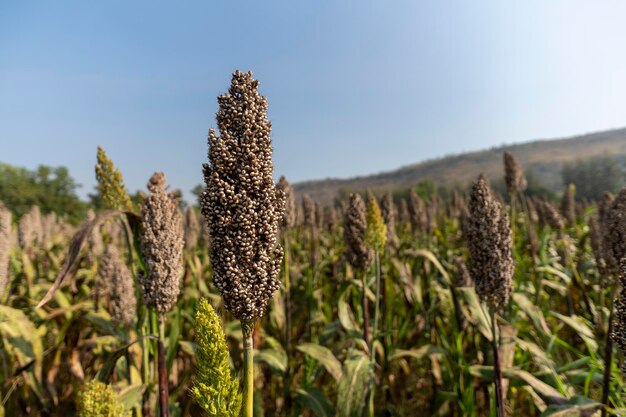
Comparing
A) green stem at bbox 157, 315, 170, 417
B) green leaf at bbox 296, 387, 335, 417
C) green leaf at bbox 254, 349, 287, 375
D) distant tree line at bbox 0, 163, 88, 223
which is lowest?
green leaf at bbox 296, 387, 335, 417

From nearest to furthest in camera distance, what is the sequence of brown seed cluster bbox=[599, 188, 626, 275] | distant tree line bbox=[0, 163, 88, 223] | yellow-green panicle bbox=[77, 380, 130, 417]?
yellow-green panicle bbox=[77, 380, 130, 417], brown seed cluster bbox=[599, 188, 626, 275], distant tree line bbox=[0, 163, 88, 223]

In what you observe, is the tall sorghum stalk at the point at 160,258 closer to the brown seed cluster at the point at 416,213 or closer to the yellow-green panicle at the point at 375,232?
the yellow-green panicle at the point at 375,232

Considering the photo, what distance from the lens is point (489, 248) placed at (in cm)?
288

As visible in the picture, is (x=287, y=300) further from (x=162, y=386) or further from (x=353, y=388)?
(x=162, y=386)

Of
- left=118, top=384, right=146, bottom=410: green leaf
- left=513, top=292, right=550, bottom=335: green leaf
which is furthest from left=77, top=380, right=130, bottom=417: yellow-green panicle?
left=513, top=292, right=550, bottom=335: green leaf

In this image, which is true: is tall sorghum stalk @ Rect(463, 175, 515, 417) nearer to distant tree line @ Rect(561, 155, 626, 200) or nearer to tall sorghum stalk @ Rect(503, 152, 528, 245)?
tall sorghum stalk @ Rect(503, 152, 528, 245)

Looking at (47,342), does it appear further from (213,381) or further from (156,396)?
(213,381)

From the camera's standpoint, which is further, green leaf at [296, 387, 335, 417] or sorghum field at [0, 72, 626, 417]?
green leaf at [296, 387, 335, 417]

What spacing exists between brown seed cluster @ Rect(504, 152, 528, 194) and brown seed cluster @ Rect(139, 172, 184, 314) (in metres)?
6.76

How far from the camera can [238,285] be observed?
5.14ft

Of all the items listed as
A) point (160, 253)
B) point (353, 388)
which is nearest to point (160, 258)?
point (160, 253)

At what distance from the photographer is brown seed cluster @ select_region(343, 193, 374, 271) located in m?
4.26

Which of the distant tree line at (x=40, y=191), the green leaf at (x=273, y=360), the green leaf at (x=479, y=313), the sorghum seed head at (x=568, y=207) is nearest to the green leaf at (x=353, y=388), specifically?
the green leaf at (x=273, y=360)

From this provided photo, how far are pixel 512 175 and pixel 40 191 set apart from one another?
86.6 m
